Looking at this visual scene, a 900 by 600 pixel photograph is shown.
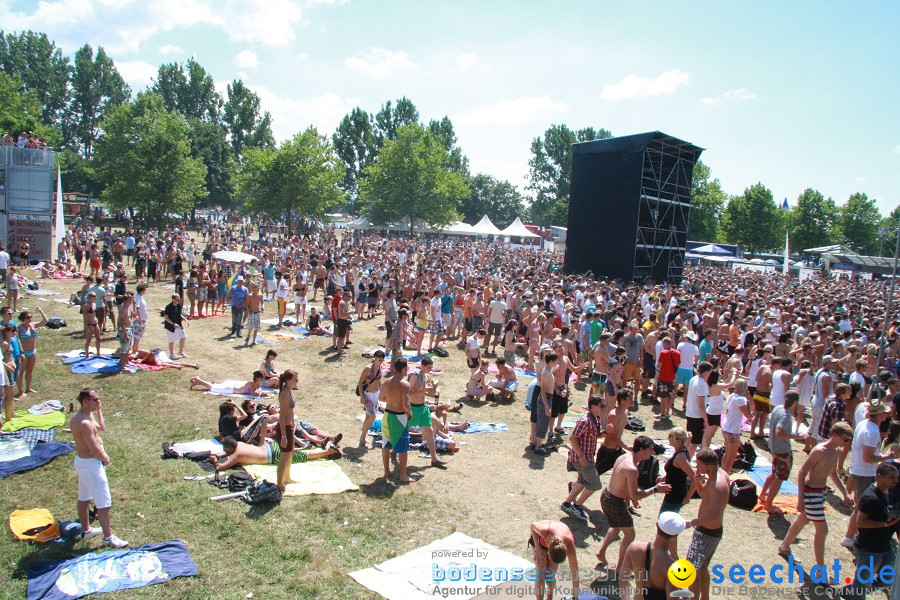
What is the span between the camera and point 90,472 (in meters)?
5.12

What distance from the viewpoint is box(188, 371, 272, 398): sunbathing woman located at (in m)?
9.60

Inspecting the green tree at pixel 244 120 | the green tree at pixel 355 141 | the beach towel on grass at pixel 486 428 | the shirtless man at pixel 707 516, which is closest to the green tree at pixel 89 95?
the green tree at pixel 244 120

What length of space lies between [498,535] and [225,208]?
64.5m

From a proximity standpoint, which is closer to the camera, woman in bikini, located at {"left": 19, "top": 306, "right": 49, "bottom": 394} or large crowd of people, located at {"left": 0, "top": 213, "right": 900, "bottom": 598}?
large crowd of people, located at {"left": 0, "top": 213, "right": 900, "bottom": 598}

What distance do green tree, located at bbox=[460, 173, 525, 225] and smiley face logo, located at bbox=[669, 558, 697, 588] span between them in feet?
247

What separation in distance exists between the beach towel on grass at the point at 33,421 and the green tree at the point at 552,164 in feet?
248

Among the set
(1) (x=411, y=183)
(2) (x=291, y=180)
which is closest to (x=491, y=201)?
(1) (x=411, y=183)

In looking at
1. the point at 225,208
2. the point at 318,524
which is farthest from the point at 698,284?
the point at 225,208

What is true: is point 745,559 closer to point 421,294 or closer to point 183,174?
point 421,294

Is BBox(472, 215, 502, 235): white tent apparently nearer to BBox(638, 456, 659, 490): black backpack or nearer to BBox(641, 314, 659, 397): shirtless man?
BBox(641, 314, 659, 397): shirtless man

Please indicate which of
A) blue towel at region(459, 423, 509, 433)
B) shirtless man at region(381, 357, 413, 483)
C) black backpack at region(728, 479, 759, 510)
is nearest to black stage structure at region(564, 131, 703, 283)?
blue towel at region(459, 423, 509, 433)

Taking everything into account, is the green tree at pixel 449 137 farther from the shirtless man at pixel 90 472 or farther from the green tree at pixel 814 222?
the shirtless man at pixel 90 472

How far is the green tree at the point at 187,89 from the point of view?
6594cm

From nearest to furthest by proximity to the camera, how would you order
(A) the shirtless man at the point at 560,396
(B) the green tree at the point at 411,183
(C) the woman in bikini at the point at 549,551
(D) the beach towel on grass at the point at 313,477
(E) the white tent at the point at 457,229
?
1. (C) the woman in bikini at the point at 549,551
2. (D) the beach towel on grass at the point at 313,477
3. (A) the shirtless man at the point at 560,396
4. (B) the green tree at the point at 411,183
5. (E) the white tent at the point at 457,229
